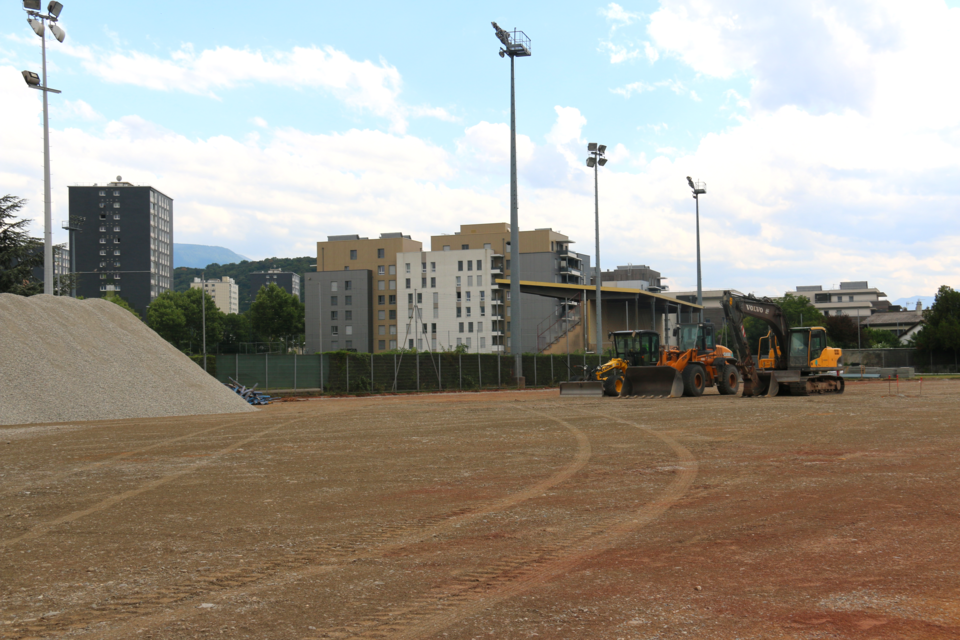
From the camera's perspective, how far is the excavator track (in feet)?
101

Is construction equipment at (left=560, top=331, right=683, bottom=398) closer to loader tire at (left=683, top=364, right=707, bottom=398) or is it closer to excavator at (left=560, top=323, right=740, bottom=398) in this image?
excavator at (left=560, top=323, right=740, bottom=398)

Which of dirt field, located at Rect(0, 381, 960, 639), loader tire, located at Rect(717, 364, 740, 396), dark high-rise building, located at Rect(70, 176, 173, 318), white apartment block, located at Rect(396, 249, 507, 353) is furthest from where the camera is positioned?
dark high-rise building, located at Rect(70, 176, 173, 318)

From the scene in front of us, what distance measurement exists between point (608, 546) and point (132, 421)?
63.7ft

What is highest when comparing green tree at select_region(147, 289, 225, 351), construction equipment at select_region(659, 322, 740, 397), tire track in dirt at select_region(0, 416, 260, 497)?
green tree at select_region(147, 289, 225, 351)

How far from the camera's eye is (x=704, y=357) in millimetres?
32344

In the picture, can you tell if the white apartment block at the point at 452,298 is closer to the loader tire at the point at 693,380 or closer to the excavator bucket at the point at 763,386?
the loader tire at the point at 693,380

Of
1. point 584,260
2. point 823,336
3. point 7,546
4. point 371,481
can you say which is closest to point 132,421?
point 371,481

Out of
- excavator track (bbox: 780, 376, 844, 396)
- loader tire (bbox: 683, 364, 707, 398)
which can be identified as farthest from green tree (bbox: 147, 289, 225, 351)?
excavator track (bbox: 780, 376, 844, 396)

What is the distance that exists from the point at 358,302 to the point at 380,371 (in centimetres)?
7785

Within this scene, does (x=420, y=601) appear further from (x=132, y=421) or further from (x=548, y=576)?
(x=132, y=421)

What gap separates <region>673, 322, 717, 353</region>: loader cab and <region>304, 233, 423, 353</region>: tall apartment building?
87.2m

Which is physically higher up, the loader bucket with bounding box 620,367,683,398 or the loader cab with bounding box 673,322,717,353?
the loader cab with bounding box 673,322,717,353

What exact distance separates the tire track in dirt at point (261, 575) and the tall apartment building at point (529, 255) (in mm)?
101563

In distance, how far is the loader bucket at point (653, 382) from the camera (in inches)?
1195
